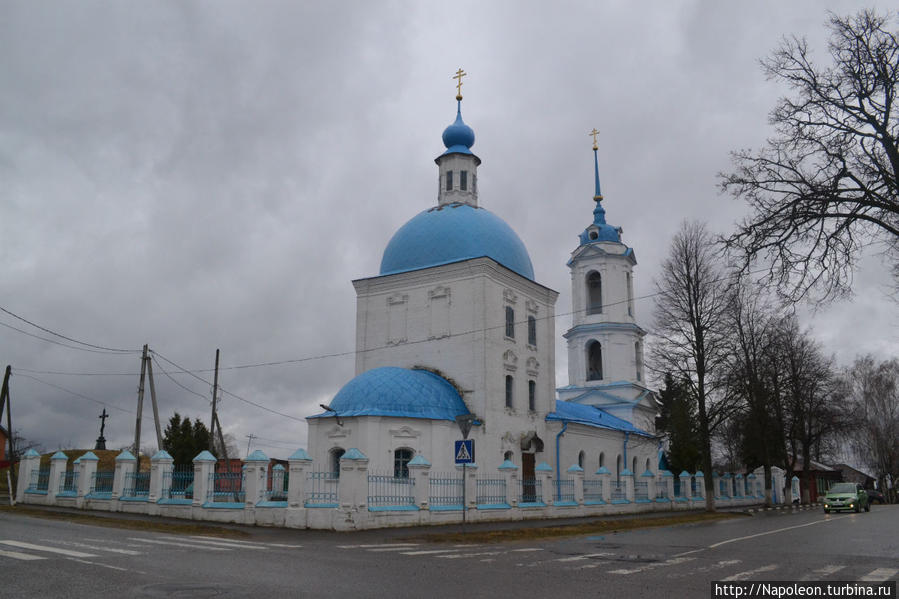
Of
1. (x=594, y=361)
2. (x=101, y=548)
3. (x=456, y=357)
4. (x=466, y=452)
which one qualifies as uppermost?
(x=594, y=361)

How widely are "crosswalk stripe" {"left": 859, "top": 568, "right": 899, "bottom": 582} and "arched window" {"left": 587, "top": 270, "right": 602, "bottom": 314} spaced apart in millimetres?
36112

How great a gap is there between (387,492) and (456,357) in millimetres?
10084

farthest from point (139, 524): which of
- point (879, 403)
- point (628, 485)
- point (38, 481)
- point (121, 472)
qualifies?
point (879, 403)

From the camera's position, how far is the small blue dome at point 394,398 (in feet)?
80.4

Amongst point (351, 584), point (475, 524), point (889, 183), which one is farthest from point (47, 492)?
point (889, 183)

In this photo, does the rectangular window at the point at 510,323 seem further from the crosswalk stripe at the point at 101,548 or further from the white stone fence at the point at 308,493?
the crosswalk stripe at the point at 101,548

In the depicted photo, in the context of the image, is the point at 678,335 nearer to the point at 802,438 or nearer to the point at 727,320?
the point at 727,320

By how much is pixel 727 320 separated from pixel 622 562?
2117 centimetres

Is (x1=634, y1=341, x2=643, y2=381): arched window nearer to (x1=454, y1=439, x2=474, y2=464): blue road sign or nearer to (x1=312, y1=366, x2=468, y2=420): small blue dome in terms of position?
(x1=312, y1=366, x2=468, y2=420): small blue dome

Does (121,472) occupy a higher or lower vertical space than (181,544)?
higher

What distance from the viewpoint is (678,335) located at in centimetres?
2875

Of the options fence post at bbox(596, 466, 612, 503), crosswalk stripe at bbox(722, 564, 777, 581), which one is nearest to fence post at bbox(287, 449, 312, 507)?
crosswalk stripe at bbox(722, 564, 777, 581)

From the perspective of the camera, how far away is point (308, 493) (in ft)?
57.4

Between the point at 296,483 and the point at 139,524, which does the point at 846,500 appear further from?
the point at 139,524
